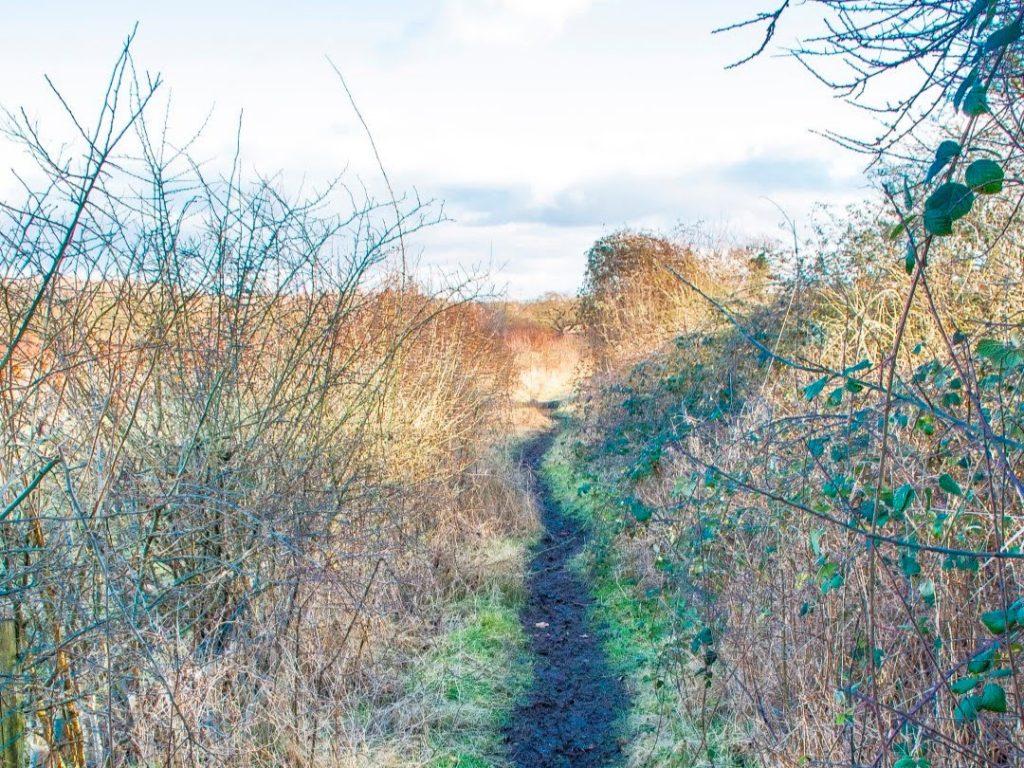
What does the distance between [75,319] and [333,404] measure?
7.88 ft

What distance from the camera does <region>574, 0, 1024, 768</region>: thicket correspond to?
75.8 inches

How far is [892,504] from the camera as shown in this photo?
296cm

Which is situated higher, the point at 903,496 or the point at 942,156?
the point at 942,156

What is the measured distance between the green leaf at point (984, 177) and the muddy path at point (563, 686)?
14.1 feet

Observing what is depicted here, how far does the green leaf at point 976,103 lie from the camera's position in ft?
5.02

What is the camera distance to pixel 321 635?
201 inches

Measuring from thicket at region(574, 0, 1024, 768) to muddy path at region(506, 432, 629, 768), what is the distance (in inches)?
25.8

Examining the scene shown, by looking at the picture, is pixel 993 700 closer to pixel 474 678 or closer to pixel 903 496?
pixel 903 496

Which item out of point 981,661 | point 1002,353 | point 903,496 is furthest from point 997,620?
point 1002,353

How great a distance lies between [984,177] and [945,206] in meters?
0.10

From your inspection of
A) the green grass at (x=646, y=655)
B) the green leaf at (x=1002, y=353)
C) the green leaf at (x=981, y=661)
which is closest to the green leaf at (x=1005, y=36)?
the green leaf at (x=1002, y=353)

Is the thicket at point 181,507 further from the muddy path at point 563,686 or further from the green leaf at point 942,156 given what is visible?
the green leaf at point 942,156

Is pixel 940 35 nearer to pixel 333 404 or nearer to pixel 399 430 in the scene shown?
pixel 333 404

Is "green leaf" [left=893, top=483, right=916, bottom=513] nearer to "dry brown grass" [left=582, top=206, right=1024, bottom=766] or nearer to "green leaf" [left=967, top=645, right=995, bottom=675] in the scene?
"dry brown grass" [left=582, top=206, right=1024, bottom=766]
